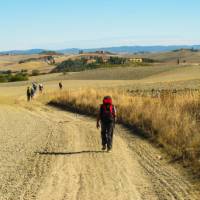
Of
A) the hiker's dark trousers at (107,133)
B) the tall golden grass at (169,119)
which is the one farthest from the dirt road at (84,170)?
the tall golden grass at (169,119)

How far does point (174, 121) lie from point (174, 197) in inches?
321

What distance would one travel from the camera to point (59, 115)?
102 ft

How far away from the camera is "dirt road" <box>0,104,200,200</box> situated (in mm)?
10430

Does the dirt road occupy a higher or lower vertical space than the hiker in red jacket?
lower

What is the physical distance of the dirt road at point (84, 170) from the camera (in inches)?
411

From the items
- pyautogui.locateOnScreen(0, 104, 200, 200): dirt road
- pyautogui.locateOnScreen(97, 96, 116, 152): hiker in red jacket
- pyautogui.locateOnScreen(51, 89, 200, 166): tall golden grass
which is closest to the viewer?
pyautogui.locateOnScreen(0, 104, 200, 200): dirt road

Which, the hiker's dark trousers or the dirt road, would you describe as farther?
the hiker's dark trousers

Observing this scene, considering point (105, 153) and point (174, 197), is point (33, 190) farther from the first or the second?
point (105, 153)

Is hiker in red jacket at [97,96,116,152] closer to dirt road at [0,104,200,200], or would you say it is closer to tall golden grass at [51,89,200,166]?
dirt road at [0,104,200,200]

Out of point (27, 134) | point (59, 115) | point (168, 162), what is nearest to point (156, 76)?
point (59, 115)

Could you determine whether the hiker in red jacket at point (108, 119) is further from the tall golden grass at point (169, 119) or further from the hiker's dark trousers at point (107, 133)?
the tall golden grass at point (169, 119)

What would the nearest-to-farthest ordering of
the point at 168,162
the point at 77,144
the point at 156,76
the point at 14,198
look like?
the point at 14,198 → the point at 168,162 → the point at 77,144 → the point at 156,76

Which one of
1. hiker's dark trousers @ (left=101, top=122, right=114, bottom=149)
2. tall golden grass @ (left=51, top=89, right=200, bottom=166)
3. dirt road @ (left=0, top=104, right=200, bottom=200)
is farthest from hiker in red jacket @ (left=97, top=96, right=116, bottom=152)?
tall golden grass @ (left=51, top=89, right=200, bottom=166)

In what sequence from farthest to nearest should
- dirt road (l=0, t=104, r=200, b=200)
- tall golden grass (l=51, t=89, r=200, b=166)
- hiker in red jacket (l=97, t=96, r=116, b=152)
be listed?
hiker in red jacket (l=97, t=96, r=116, b=152) → tall golden grass (l=51, t=89, r=200, b=166) → dirt road (l=0, t=104, r=200, b=200)
